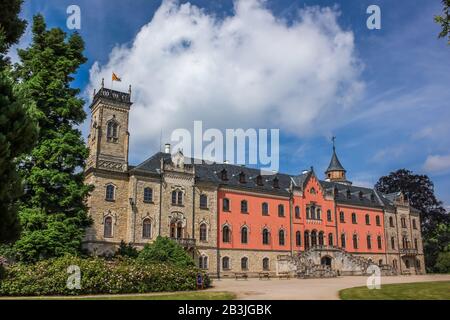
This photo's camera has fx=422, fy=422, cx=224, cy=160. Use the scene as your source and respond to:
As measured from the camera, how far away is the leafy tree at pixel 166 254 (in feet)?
101

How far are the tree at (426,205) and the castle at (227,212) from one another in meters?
4.42

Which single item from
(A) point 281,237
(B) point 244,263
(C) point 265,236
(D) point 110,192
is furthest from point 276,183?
(D) point 110,192

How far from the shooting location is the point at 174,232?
40812 millimetres

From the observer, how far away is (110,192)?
3838cm

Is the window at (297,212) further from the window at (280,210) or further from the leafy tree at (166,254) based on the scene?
the leafy tree at (166,254)

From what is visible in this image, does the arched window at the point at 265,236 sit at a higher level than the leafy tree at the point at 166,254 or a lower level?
higher

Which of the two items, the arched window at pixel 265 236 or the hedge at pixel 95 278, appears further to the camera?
the arched window at pixel 265 236

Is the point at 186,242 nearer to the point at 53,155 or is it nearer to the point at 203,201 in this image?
the point at 203,201

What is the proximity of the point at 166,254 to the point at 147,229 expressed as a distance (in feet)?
26.7

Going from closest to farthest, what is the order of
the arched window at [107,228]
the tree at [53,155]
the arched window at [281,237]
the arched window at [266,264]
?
the tree at [53,155], the arched window at [107,228], the arched window at [266,264], the arched window at [281,237]

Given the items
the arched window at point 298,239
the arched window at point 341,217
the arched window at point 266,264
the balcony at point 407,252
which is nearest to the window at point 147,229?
the arched window at point 266,264

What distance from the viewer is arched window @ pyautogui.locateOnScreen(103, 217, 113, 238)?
37156mm
